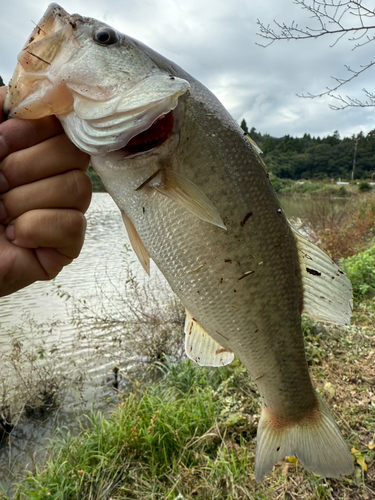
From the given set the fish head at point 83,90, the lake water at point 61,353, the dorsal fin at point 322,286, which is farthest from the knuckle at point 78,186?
the lake water at point 61,353

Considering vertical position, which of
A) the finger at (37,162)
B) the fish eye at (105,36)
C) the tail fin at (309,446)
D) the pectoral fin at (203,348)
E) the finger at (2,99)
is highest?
the fish eye at (105,36)

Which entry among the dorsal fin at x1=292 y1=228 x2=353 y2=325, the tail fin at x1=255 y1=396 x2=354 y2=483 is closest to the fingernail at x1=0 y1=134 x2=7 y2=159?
the dorsal fin at x1=292 y1=228 x2=353 y2=325

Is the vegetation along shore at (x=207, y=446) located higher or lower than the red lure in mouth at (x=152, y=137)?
lower

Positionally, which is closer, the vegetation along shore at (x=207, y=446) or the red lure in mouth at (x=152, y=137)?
the red lure in mouth at (x=152, y=137)

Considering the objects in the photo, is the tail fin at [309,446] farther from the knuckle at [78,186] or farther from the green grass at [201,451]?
the knuckle at [78,186]

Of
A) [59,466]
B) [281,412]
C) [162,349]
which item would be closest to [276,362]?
[281,412]

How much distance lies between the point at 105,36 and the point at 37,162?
24.1 inches

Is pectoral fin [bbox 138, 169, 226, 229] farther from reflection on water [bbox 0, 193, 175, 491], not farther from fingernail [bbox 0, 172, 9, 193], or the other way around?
reflection on water [bbox 0, 193, 175, 491]

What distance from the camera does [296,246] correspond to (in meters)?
1.73

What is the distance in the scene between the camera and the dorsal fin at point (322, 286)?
174 centimetres

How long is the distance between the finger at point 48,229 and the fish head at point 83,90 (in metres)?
0.29

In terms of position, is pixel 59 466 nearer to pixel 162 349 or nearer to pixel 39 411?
pixel 39 411

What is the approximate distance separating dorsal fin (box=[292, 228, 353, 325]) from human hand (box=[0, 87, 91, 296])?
3.65 feet

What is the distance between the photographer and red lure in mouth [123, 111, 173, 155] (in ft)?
4.51
